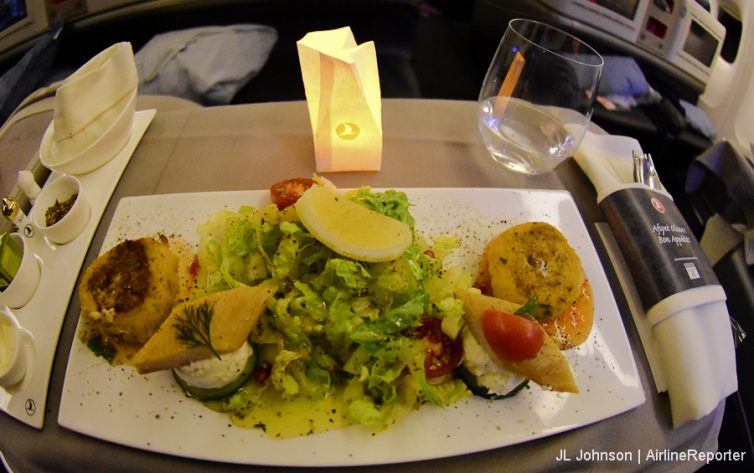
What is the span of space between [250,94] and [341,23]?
73cm

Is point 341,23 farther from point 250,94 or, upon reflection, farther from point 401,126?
point 401,126

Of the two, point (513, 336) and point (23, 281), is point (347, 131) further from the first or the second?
point (23, 281)

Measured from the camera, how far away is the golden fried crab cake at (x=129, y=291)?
4.24 feet

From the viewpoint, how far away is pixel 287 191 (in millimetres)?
1588

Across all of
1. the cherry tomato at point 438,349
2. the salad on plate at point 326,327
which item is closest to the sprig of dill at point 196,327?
the salad on plate at point 326,327

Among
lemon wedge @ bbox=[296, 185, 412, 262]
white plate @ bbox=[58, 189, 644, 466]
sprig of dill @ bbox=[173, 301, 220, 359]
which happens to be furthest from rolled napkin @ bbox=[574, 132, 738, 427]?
sprig of dill @ bbox=[173, 301, 220, 359]

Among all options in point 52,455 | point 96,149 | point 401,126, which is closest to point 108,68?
point 96,149

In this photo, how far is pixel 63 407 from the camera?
1210 millimetres

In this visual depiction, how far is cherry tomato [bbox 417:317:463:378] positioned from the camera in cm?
129

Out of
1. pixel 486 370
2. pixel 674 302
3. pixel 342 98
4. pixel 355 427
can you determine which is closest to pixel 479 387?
pixel 486 370

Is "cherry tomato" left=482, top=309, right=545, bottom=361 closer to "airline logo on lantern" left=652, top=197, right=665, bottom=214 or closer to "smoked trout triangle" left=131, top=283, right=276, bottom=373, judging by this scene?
"smoked trout triangle" left=131, top=283, right=276, bottom=373

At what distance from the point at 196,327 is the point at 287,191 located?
1.90 ft

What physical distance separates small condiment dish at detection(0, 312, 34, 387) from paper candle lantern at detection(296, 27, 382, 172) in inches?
40.3

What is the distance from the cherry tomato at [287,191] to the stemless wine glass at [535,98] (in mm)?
763
